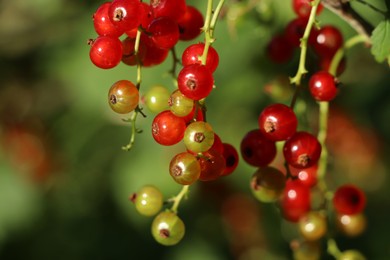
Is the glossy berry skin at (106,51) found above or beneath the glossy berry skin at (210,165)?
above

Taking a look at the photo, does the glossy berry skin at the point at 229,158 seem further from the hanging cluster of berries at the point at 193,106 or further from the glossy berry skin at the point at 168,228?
the glossy berry skin at the point at 168,228

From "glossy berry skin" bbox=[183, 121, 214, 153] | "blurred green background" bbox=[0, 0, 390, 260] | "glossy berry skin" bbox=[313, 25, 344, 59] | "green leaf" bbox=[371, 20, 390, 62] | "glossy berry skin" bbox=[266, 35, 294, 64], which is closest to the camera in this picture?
"glossy berry skin" bbox=[183, 121, 214, 153]

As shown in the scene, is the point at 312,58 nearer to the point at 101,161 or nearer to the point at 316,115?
the point at 316,115

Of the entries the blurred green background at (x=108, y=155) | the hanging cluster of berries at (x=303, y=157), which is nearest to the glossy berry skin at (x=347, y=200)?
the hanging cluster of berries at (x=303, y=157)

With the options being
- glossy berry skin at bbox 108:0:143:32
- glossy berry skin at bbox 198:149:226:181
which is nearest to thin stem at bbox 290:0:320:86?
glossy berry skin at bbox 198:149:226:181

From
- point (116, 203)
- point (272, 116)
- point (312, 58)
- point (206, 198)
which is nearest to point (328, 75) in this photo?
point (272, 116)

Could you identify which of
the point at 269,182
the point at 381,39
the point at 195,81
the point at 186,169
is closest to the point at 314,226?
the point at 269,182

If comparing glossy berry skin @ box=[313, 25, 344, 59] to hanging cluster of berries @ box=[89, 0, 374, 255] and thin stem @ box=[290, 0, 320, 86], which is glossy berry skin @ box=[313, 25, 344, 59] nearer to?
hanging cluster of berries @ box=[89, 0, 374, 255]
